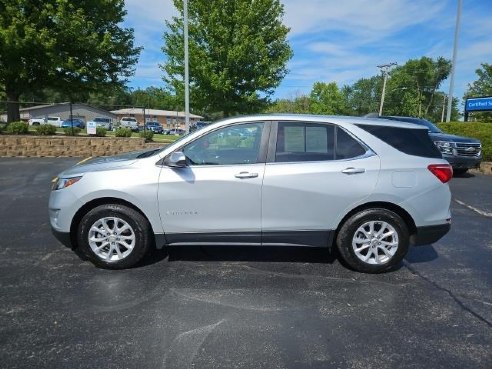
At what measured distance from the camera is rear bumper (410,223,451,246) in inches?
171

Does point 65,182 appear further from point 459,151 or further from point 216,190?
point 459,151

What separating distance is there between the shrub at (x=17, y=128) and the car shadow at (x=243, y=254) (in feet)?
45.2

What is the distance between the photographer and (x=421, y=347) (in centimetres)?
296

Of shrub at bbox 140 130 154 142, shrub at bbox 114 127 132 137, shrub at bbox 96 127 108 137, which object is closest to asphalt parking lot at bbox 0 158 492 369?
shrub at bbox 114 127 132 137

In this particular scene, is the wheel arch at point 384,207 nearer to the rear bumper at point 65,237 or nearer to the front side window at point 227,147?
the front side window at point 227,147

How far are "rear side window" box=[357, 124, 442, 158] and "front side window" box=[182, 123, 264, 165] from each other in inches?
48.2

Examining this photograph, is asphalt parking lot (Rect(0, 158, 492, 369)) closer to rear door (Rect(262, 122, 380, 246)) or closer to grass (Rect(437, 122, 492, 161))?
rear door (Rect(262, 122, 380, 246))

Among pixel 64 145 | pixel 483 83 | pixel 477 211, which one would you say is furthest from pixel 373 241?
pixel 483 83

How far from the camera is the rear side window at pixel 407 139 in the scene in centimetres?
437

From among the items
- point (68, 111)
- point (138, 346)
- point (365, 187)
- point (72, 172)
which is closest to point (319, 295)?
point (365, 187)

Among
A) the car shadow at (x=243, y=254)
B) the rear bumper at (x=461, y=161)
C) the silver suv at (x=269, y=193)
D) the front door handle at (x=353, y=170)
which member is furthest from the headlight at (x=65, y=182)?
the rear bumper at (x=461, y=161)

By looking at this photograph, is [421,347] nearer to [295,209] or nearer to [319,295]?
[319,295]

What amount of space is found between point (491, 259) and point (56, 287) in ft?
16.8

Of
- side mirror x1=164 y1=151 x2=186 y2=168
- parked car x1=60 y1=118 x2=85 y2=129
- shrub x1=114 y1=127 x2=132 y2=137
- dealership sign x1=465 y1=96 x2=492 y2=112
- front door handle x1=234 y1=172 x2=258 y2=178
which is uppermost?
dealership sign x1=465 y1=96 x2=492 y2=112
